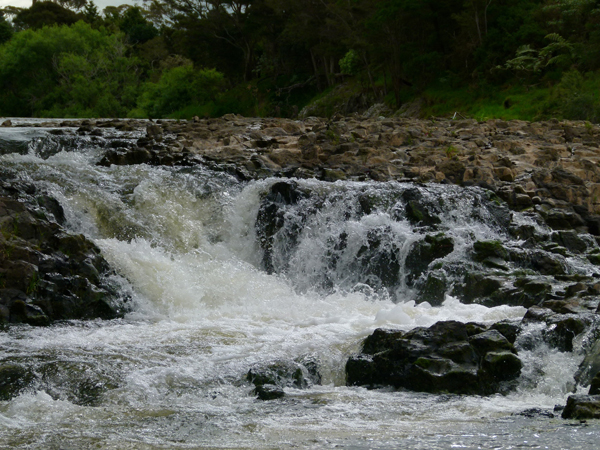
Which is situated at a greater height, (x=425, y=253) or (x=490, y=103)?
(x=490, y=103)

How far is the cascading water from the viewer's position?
495 centimetres

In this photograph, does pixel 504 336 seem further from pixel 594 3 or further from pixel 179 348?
pixel 594 3

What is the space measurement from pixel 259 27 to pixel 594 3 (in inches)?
895

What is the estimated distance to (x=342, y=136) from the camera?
15594mm

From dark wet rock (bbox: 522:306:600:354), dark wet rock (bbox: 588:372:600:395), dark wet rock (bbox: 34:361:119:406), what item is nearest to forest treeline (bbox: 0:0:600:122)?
dark wet rock (bbox: 522:306:600:354)

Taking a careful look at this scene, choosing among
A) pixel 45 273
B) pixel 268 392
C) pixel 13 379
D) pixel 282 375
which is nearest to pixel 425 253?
pixel 282 375

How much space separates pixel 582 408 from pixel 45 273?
6460 mm

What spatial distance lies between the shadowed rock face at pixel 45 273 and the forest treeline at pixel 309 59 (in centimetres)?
1676

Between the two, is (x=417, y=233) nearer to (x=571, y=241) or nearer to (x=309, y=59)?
(x=571, y=241)

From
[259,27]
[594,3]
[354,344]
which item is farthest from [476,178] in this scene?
[259,27]

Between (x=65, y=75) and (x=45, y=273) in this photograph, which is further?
(x=65, y=75)

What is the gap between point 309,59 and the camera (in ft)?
139

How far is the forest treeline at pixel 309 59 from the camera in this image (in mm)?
25688

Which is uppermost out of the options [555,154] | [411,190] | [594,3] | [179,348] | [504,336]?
[594,3]
